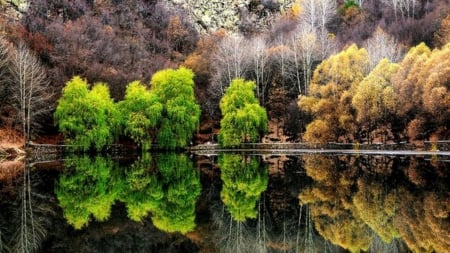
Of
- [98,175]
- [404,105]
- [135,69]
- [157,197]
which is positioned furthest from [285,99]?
[157,197]

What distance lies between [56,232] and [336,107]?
47.8 metres

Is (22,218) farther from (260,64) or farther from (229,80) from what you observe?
(260,64)

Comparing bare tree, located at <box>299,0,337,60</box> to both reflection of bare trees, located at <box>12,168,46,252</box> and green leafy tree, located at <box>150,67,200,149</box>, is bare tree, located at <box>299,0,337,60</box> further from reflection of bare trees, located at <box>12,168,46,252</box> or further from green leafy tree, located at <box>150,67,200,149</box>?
reflection of bare trees, located at <box>12,168,46,252</box>

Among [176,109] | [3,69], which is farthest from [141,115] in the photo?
[3,69]

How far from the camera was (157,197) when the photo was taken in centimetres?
2452

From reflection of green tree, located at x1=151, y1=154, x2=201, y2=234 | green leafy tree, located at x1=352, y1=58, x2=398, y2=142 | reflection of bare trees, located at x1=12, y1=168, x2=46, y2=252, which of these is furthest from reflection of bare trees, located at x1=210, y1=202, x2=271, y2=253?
green leafy tree, located at x1=352, y1=58, x2=398, y2=142

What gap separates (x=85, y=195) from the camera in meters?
25.6

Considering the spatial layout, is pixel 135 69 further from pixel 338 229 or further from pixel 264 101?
pixel 338 229

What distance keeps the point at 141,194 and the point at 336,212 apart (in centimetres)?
994

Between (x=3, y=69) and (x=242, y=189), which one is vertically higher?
(x=3, y=69)

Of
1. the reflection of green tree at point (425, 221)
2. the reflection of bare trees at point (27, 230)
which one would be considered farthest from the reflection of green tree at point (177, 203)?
the reflection of green tree at point (425, 221)

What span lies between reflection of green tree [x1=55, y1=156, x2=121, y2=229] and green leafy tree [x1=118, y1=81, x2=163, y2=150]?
29977mm

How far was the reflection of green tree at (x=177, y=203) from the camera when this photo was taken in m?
18.1

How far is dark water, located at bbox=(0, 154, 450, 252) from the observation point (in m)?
14.9
